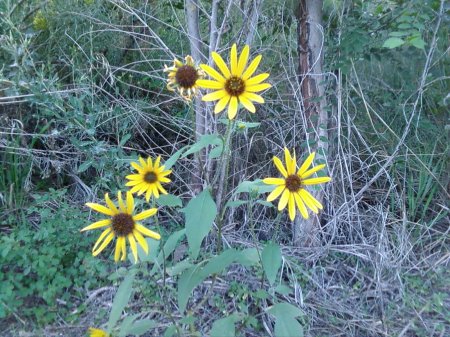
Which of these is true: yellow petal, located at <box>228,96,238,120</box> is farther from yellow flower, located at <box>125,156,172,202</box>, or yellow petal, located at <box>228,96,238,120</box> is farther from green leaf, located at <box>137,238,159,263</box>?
green leaf, located at <box>137,238,159,263</box>

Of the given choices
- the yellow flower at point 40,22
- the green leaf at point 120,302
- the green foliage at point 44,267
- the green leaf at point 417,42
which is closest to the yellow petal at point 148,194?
the green leaf at point 120,302

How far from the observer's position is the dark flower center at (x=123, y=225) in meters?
1.66

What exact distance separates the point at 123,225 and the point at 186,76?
507 mm

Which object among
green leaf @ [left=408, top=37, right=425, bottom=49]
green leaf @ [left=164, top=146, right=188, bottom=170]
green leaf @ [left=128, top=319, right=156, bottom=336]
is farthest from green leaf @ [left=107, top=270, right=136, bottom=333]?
green leaf @ [left=408, top=37, right=425, bottom=49]

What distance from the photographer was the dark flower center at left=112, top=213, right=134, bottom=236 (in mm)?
1657

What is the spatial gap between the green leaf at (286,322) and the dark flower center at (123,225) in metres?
0.52

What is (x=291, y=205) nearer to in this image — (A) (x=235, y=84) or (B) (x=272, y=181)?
(B) (x=272, y=181)

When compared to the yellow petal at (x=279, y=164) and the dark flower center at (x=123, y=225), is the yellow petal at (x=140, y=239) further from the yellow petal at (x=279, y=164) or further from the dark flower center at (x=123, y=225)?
the yellow petal at (x=279, y=164)

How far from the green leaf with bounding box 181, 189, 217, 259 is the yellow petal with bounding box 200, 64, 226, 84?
14.0 inches

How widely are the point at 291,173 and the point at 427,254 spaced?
45.6 inches

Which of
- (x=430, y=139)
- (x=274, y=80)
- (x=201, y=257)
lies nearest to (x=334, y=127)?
(x=274, y=80)

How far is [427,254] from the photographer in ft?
8.27

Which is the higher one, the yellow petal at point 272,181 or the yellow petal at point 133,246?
the yellow petal at point 272,181

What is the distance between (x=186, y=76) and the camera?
5.64 feet
